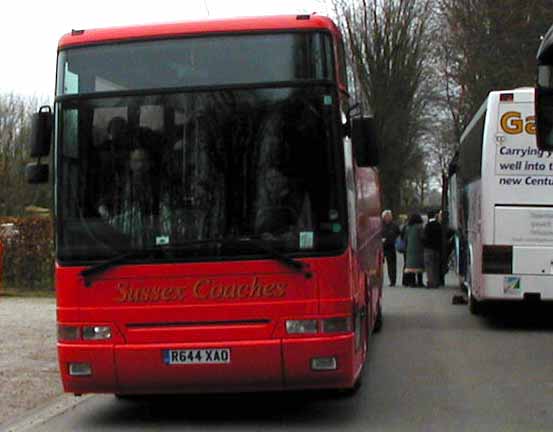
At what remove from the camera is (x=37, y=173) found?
365 inches

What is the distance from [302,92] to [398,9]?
46645 millimetres

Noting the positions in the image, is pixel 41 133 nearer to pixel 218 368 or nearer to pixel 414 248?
pixel 218 368

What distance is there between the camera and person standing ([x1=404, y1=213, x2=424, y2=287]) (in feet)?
87.4

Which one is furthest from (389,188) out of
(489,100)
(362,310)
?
(362,310)

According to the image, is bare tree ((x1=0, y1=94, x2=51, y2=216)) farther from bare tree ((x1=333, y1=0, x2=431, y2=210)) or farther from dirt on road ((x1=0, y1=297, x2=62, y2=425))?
dirt on road ((x1=0, y1=297, x2=62, y2=425))

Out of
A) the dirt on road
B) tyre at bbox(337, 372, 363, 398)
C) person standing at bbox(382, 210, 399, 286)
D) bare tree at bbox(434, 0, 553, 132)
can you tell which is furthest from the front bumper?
bare tree at bbox(434, 0, 553, 132)

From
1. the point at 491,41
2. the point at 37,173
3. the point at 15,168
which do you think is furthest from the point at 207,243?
the point at 15,168

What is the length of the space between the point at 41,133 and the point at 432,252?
59.0ft

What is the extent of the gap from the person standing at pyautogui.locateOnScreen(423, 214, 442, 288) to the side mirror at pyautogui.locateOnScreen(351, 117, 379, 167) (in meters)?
17.2

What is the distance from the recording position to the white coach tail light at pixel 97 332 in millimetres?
8812

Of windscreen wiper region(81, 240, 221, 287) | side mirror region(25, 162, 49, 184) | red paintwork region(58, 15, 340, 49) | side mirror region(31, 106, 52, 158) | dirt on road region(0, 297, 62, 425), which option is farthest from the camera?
dirt on road region(0, 297, 62, 425)

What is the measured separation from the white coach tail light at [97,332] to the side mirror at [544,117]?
3.86 metres

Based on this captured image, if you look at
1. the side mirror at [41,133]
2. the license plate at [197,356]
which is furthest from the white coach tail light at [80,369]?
the side mirror at [41,133]

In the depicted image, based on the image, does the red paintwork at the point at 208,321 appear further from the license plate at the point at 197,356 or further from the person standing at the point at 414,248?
the person standing at the point at 414,248
